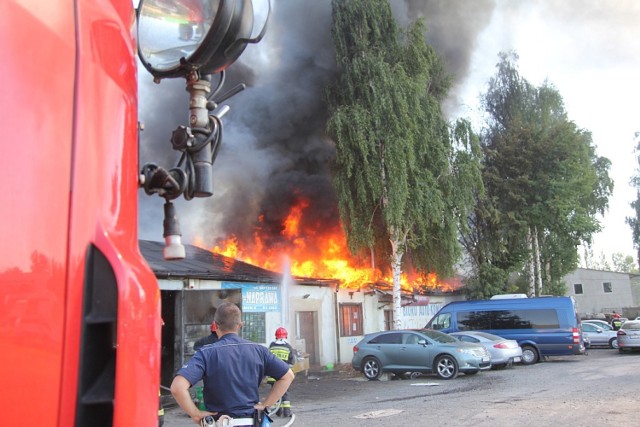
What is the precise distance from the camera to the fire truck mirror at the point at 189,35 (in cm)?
190

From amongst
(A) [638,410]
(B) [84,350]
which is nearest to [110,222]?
(B) [84,350]

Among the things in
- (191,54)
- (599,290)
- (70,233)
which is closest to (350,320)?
(191,54)

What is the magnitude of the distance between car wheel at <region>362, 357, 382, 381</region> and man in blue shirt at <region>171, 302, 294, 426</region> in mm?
13094

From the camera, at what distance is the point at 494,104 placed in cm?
3309

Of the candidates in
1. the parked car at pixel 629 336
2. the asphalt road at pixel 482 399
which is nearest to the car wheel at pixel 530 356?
the asphalt road at pixel 482 399

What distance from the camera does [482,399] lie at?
10.6m

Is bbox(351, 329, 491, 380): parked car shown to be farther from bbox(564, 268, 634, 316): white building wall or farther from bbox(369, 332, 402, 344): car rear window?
bbox(564, 268, 634, 316): white building wall

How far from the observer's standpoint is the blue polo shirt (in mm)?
3330

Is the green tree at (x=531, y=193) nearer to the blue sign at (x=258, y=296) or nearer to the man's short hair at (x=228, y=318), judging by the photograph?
the blue sign at (x=258, y=296)

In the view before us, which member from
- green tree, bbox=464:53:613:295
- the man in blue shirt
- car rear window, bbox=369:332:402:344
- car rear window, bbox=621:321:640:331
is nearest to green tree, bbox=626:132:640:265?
green tree, bbox=464:53:613:295

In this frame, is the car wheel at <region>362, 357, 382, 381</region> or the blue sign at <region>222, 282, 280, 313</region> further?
the car wheel at <region>362, 357, 382, 381</region>

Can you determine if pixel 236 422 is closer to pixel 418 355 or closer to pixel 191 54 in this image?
pixel 191 54

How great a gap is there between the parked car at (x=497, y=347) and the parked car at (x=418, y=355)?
1302 millimetres

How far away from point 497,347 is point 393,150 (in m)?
7.71
